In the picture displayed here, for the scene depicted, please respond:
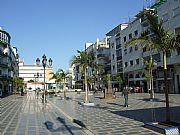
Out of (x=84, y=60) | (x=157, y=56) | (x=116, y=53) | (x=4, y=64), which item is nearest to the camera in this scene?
(x=84, y=60)

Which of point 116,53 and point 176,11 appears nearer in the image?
point 176,11

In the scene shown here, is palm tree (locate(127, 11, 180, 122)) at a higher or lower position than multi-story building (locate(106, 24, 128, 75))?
lower

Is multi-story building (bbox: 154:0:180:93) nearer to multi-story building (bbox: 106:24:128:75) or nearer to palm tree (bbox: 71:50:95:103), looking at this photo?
palm tree (bbox: 71:50:95:103)

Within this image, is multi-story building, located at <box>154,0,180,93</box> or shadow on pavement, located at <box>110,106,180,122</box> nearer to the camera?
shadow on pavement, located at <box>110,106,180,122</box>

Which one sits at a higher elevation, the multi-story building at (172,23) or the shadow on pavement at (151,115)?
the multi-story building at (172,23)

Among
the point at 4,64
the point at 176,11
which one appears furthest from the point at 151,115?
the point at 4,64

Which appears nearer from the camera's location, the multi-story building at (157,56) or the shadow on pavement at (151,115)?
the shadow on pavement at (151,115)

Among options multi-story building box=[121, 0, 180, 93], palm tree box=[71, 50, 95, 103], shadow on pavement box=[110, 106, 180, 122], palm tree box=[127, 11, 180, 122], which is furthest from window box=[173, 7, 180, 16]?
palm tree box=[127, 11, 180, 122]

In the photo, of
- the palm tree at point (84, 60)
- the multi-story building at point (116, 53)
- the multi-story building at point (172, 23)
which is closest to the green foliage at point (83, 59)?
the palm tree at point (84, 60)

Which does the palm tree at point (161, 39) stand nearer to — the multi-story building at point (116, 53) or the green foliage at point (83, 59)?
the green foliage at point (83, 59)

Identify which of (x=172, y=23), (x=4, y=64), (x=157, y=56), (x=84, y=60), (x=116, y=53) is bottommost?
(x=84, y=60)

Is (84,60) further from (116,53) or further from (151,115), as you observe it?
(116,53)

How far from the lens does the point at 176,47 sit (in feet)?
37.8

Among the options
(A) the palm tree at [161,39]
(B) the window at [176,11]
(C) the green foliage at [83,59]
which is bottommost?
(A) the palm tree at [161,39]
